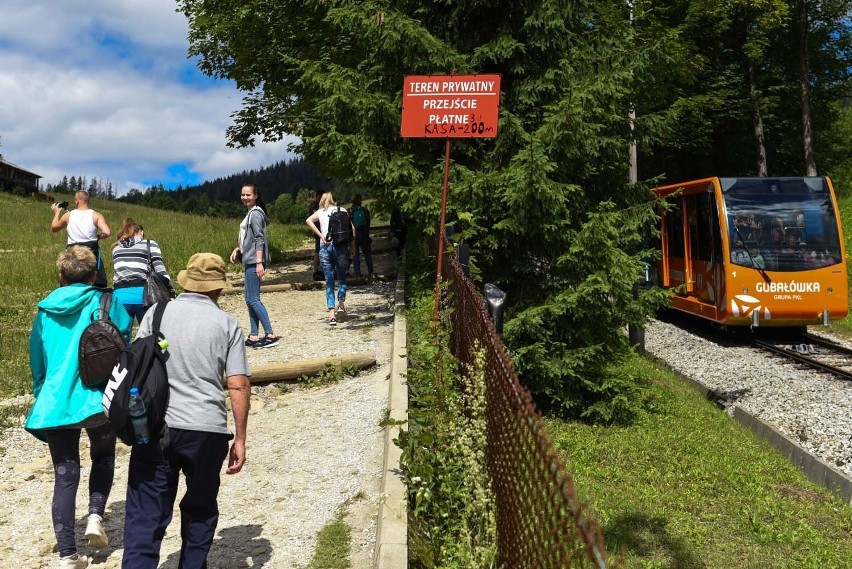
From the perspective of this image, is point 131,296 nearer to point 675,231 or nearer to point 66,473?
point 66,473

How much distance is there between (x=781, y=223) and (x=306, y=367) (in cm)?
984

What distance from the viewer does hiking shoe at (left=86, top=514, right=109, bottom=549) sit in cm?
463

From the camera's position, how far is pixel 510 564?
3.21 meters

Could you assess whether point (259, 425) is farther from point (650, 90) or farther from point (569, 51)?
point (650, 90)

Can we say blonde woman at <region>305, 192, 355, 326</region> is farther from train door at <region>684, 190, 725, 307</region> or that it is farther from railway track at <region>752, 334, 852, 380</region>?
railway track at <region>752, 334, 852, 380</region>

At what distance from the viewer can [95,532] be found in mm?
4621

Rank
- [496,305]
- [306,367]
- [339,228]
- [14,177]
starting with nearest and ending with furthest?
[496,305] → [306,367] → [339,228] → [14,177]

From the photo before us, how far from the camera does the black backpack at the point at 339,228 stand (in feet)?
37.1

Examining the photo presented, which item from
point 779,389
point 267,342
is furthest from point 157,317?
point 779,389

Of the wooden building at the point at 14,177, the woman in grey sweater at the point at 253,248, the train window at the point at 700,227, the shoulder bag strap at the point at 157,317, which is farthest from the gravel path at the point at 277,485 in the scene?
the wooden building at the point at 14,177

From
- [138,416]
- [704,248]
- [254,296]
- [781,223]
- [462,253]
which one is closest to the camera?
[138,416]

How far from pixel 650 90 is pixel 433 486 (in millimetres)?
6898

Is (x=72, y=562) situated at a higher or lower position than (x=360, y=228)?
lower

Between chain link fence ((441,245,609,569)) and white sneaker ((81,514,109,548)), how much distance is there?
236cm
